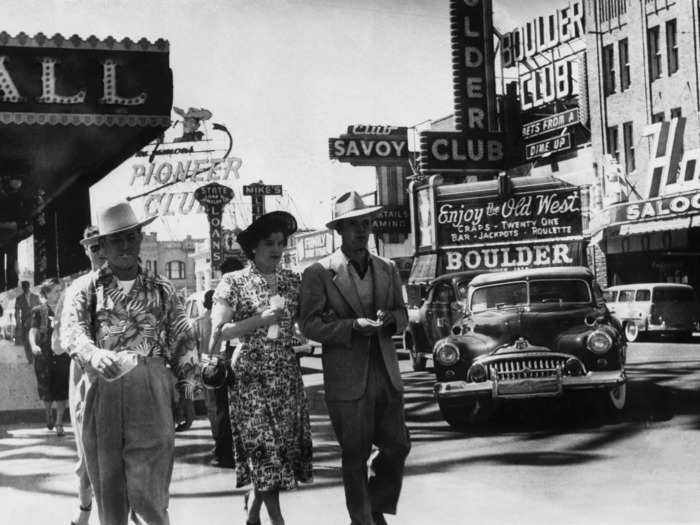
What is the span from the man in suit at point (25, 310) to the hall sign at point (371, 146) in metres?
3.58

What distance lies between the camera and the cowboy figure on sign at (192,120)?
7.76 meters

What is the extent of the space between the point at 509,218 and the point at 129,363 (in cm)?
599

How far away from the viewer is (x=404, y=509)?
233 inches

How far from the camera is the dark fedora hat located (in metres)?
5.20

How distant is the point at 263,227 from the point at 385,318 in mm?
837

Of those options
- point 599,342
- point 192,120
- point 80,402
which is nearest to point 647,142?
point 599,342

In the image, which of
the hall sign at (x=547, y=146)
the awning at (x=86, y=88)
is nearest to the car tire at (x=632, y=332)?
the hall sign at (x=547, y=146)

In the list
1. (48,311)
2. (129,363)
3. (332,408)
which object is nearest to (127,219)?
(129,363)

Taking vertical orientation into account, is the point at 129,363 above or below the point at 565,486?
above

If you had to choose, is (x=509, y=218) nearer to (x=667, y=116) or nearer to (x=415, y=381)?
(x=415, y=381)

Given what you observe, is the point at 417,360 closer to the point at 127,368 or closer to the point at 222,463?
the point at 222,463

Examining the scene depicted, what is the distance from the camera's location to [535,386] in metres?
8.84

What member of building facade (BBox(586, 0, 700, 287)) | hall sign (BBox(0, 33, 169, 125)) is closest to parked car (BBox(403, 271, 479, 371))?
building facade (BBox(586, 0, 700, 287))

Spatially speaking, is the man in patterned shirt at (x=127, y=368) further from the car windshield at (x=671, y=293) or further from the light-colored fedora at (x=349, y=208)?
the car windshield at (x=671, y=293)
